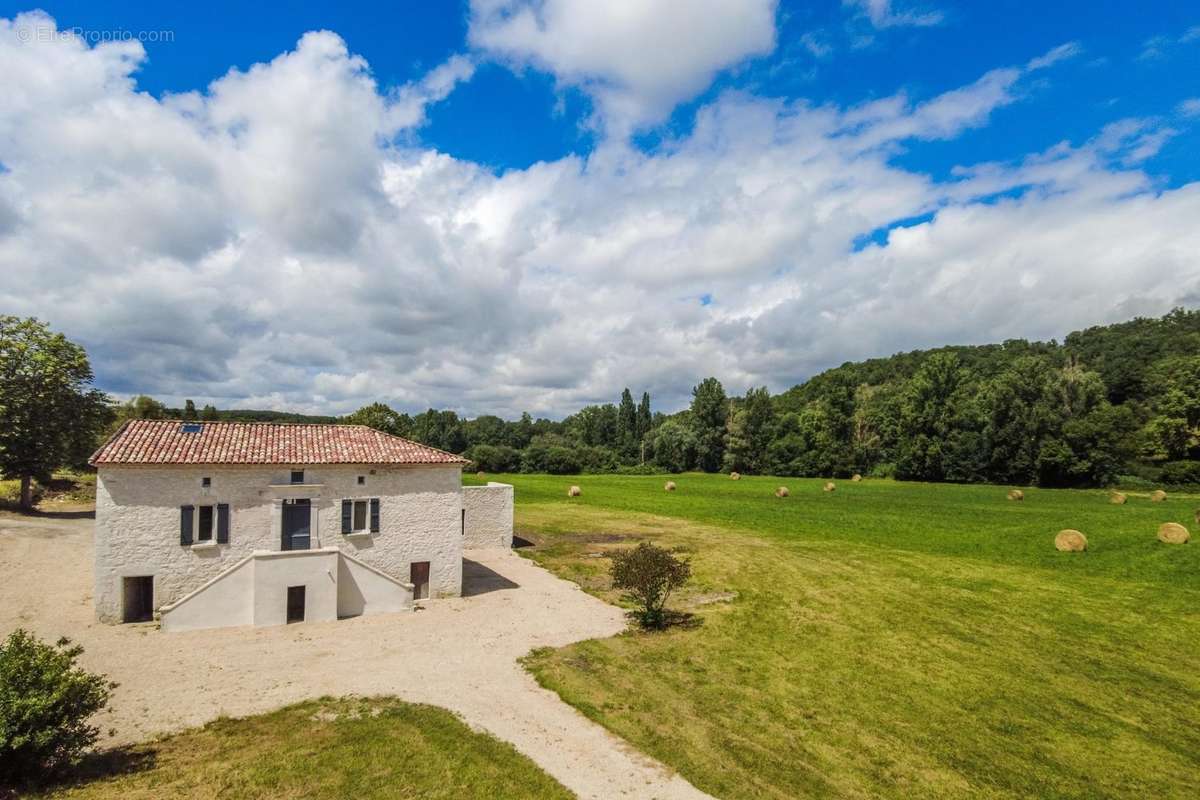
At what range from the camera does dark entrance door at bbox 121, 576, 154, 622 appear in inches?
862

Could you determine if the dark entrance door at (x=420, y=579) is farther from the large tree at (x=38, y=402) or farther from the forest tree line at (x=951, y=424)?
the forest tree line at (x=951, y=424)

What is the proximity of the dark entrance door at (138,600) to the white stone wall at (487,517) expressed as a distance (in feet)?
54.8

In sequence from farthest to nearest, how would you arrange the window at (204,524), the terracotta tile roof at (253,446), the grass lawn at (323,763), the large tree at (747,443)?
the large tree at (747,443) → the window at (204,524) → the terracotta tile roof at (253,446) → the grass lawn at (323,763)

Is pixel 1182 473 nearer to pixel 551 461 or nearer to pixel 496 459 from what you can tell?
pixel 551 461

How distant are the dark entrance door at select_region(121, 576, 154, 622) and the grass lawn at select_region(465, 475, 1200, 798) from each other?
15.5 meters

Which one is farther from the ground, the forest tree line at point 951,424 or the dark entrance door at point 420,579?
the forest tree line at point 951,424

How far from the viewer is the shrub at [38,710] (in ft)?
32.6

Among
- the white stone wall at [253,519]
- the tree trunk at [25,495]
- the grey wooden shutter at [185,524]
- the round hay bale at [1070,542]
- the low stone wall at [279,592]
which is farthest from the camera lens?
the tree trunk at [25,495]

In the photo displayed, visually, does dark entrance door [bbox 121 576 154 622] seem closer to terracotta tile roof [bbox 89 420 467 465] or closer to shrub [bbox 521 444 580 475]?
terracotta tile roof [bbox 89 420 467 465]

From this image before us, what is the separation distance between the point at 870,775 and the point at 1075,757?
5328 millimetres

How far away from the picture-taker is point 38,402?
135 feet

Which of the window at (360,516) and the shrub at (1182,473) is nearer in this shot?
the window at (360,516)

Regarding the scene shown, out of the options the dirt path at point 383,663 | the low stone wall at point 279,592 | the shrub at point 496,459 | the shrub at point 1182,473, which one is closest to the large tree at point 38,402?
the dirt path at point 383,663

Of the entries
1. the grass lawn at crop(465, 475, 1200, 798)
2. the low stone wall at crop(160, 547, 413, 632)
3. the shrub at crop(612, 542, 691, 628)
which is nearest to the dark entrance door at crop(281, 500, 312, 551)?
the low stone wall at crop(160, 547, 413, 632)
